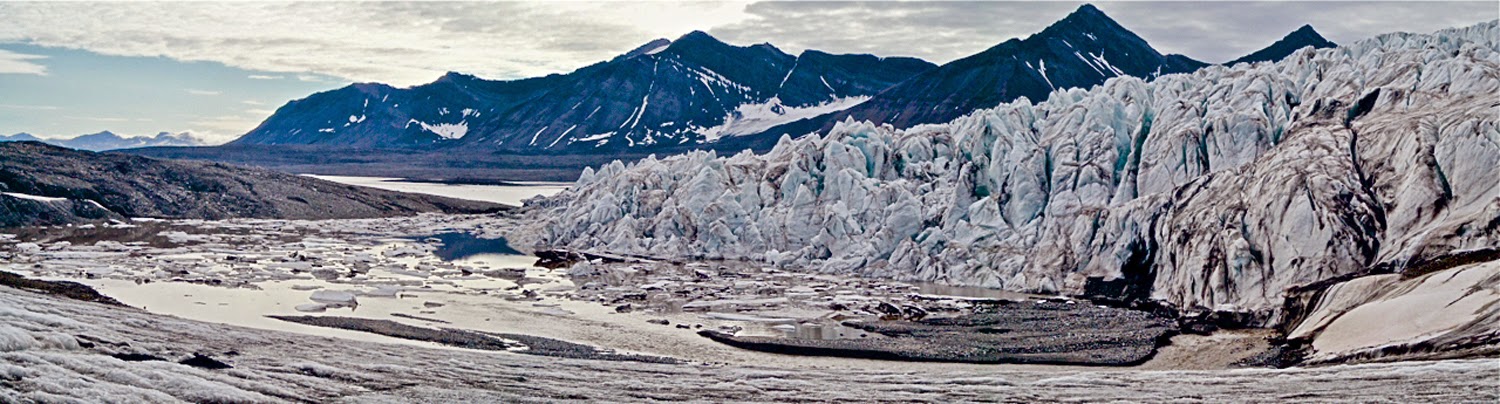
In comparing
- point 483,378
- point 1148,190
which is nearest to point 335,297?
point 483,378

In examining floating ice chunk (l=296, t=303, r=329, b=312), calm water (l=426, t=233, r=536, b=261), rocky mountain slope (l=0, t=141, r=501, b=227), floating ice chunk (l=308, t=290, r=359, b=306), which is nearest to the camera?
floating ice chunk (l=296, t=303, r=329, b=312)

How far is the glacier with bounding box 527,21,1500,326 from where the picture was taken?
39.9m

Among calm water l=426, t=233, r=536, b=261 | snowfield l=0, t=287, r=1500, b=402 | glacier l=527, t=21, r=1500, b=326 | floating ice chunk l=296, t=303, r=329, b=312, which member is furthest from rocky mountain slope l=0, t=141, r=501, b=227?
snowfield l=0, t=287, r=1500, b=402

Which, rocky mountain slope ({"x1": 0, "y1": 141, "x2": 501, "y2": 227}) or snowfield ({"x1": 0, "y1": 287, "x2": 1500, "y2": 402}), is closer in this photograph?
snowfield ({"x1": 0, "y1": 287, "x2": 1500, "y2": 402})

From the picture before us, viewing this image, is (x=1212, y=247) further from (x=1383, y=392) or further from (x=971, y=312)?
(x=1383, y=392)

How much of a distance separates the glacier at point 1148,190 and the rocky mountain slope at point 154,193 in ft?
106

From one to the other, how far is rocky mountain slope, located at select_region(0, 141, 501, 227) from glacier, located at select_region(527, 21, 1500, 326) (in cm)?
3230

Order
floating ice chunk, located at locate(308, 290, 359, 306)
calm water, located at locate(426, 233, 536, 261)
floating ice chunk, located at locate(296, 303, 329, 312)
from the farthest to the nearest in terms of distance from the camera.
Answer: calm water, located at locate(426, 233, 536, 261), floating ice chunk, located at locate(308, 290, 359, 306), floating ice chunk, located at locate(296, 303, 329, 312)

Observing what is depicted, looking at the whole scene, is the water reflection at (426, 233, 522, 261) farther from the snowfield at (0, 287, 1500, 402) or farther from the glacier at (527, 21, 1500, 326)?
the snowfield at (0, 287, 1500, 402)

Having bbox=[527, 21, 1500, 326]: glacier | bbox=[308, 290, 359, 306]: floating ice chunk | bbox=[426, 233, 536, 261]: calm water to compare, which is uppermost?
bbox=[527, 21, 1500, 326]: glacier

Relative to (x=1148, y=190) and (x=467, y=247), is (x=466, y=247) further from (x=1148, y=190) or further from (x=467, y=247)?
(x=1148, y=190)

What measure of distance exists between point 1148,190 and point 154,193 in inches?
2951

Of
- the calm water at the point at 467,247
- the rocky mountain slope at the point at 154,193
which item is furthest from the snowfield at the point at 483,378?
the rocky mountain slope at the point at 154,193

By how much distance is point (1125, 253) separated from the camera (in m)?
47.5
